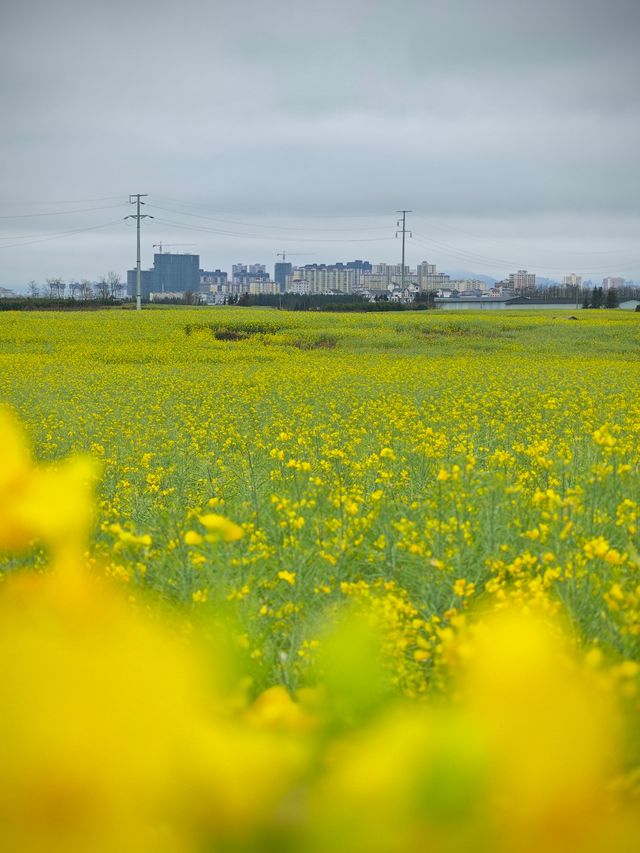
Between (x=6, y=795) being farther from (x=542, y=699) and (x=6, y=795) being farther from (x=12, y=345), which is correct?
(x=12, y=345)

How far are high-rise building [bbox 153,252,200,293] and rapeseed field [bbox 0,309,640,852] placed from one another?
563ft

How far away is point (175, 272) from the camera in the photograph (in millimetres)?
176375

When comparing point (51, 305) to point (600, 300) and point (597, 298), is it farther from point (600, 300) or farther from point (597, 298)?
point (600, 300)

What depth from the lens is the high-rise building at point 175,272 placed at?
6890 inches

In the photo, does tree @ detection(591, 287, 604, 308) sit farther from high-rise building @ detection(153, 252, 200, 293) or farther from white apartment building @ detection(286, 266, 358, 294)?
high-rise building @ detection(153, 252, 200, 293)

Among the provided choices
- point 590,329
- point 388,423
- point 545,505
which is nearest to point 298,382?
point 388,423

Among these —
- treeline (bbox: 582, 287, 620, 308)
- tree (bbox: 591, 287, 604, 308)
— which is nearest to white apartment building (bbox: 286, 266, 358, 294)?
treeline (bbox: 582, 287, 620, 308)

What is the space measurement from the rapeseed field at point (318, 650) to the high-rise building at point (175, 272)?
563ft

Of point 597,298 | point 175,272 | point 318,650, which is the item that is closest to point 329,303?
point 597,298

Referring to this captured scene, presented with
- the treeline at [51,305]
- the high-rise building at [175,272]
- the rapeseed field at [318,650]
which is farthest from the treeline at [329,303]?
the high-rise building at [175,272]

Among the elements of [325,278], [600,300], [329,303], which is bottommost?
[329,303]

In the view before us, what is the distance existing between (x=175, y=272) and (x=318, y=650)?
181m

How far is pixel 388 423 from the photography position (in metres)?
8.82

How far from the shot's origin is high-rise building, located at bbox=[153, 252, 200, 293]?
574 ft
